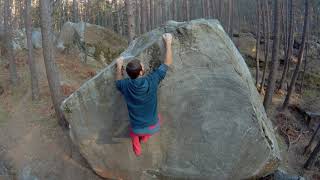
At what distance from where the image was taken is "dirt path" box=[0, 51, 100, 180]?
891 centimetres

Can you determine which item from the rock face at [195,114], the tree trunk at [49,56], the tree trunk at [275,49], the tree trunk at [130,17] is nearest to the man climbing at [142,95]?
the rock face at [195,114]

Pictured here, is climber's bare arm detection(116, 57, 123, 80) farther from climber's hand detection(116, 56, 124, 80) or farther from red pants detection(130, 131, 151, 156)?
red pants detection(130, 131, 151, 156)

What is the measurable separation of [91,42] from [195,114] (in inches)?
630

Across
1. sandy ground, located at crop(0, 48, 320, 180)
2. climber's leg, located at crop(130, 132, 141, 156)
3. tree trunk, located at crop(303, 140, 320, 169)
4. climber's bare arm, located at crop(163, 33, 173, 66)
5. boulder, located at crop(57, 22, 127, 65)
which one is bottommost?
tree trunk, located at crop(303, 140, 320, 169)

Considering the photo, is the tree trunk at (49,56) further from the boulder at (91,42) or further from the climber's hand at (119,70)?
the boulder at (91,42)

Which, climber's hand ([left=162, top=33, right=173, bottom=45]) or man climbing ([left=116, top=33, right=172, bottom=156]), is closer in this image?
man climbing ([left=116, top=33, right=172, bottom=156])

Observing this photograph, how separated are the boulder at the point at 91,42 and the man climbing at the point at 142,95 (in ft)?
51.0

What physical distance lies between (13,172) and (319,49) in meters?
28.5

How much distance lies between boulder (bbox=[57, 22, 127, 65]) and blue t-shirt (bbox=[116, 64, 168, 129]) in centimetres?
1568

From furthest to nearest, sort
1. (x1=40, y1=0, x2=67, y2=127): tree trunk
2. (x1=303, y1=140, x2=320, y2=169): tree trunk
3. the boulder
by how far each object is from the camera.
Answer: the boulder → (x1=303, y1=140, x2=320, y2=169): tree trunk → (x1=40, y1=0, x2=67, y2=127): tree trunk

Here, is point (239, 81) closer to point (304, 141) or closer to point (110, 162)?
point (110, 162)

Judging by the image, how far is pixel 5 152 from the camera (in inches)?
421

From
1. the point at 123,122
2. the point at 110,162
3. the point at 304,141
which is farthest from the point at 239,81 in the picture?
the point at 304,141

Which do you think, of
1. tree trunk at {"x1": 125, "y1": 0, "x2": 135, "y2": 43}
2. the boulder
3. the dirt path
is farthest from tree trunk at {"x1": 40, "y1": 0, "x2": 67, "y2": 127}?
the boulder
